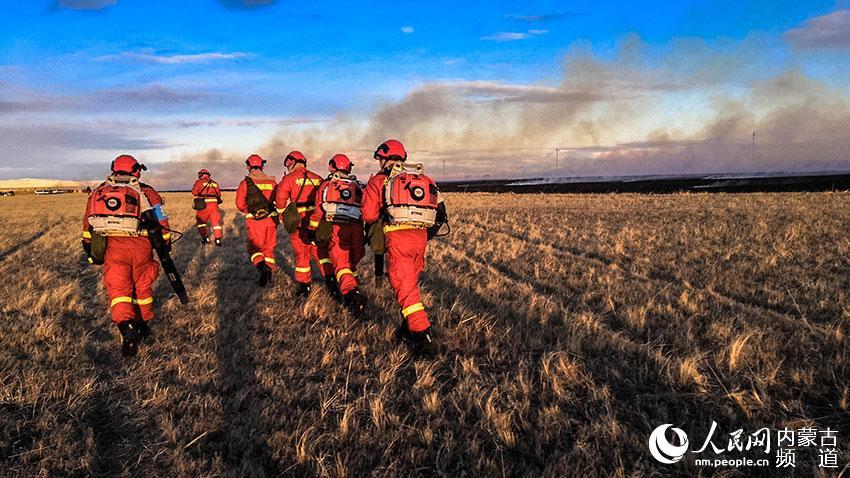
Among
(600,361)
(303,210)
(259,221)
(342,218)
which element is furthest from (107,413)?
(259,221)

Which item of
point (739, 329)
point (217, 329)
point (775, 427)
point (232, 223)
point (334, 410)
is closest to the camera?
point (775, 427)

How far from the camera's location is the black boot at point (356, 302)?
6168 mm

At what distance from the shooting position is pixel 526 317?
6117 mm

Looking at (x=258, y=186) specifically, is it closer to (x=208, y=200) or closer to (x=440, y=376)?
(x=440, y=376)

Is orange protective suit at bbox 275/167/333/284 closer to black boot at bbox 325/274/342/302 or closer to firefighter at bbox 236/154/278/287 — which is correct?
black boot at bbox 325/274/342/302

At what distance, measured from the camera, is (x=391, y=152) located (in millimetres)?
5559

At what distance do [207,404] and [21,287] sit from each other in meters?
7.58

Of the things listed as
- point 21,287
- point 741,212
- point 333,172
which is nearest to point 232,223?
point 21,287

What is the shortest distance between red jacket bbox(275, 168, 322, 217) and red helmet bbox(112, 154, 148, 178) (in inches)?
88.7

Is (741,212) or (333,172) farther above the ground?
(333,172)

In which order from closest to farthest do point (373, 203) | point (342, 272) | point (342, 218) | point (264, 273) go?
point (373, 203) < point (342, 272) < point (342, 218) < point (264, 273)

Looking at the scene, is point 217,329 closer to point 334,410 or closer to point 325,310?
point 325,310

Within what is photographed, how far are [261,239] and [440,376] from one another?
5.37 m

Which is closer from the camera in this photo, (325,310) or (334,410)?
(334,410)
